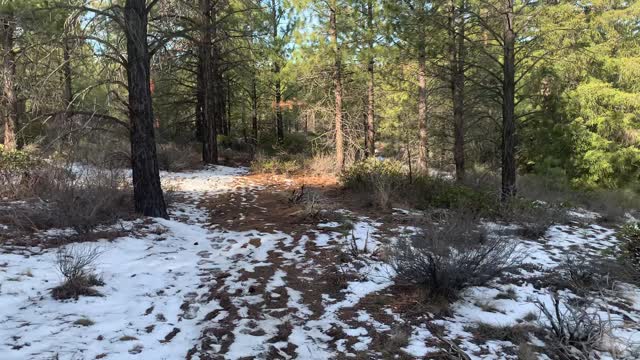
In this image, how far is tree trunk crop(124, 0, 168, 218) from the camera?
6.61 m

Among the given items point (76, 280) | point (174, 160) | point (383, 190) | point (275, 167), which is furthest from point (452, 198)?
point (174, 160)

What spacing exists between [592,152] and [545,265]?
528 inches

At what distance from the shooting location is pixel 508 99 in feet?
29.4

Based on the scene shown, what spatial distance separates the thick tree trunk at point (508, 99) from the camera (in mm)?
8875

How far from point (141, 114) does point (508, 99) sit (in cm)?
742

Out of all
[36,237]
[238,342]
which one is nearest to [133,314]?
[238,342]

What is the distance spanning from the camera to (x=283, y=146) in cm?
2298

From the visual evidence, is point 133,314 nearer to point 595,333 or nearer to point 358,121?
point 595,333

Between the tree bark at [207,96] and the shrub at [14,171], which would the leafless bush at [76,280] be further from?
the tree bark at [207,96]

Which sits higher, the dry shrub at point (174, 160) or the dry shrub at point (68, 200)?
the dry shrub at point (174, 160)

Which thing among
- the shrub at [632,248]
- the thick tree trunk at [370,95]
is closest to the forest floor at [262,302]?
the shrub at [632,248]

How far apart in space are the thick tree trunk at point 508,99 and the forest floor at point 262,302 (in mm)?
2378

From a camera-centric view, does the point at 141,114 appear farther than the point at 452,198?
No

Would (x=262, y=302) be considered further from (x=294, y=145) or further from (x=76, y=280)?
(x=294, y=145)
